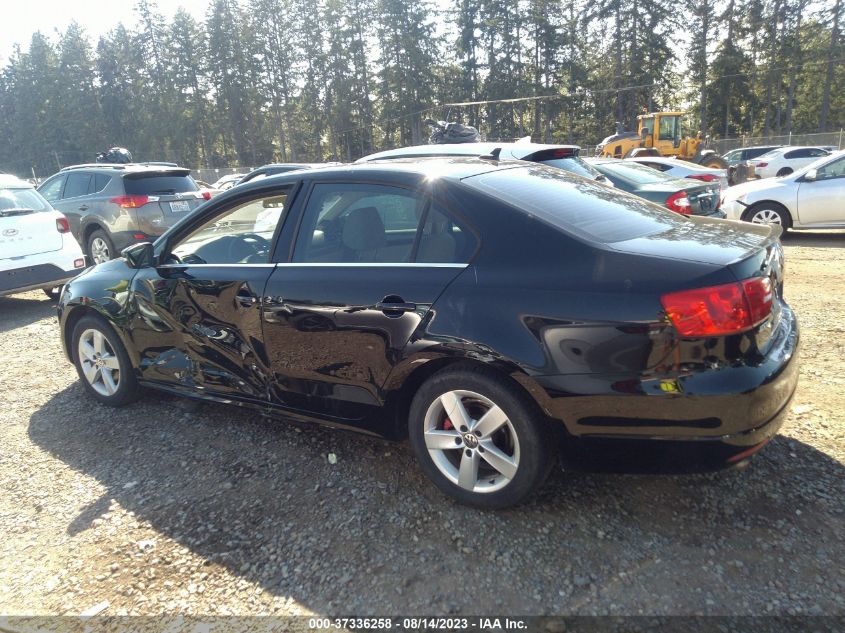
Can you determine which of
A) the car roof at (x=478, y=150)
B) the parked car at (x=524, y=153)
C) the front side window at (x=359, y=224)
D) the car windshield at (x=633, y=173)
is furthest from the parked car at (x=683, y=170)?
the front side window at (x=359, y=224)

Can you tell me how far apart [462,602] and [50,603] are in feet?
5.58

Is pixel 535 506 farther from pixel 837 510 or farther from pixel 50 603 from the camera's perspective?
pixel 50 603

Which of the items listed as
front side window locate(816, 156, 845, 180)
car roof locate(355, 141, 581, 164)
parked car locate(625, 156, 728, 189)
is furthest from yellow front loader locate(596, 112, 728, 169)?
car roof locate(355, 141, 581, 164)

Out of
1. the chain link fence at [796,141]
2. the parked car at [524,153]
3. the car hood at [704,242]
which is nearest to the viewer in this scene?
the car hood at [704,242]

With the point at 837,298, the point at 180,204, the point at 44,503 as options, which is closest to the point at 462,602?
the point at 44,503

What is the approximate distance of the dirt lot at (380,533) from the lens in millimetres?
2268

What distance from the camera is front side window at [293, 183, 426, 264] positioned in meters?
2.92

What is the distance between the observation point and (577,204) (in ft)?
9.55

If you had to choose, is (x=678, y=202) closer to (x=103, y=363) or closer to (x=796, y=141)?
(x=103, y=363)

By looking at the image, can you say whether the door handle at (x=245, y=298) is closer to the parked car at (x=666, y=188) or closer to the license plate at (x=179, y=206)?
the parked car at (x=666, y=188)

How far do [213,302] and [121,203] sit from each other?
689 cm

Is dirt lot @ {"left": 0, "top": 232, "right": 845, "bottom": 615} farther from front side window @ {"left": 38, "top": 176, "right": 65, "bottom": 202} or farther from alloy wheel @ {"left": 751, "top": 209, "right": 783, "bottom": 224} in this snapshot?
front side window @ {"left": 38, "top": 176, "right": 65, "bottom": 202}

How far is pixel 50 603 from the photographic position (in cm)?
242

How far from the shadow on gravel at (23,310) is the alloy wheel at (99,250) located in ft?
3.61
